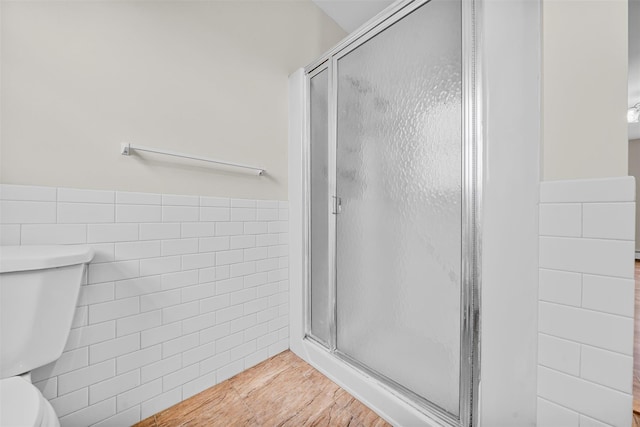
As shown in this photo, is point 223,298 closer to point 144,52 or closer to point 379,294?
point 379,294

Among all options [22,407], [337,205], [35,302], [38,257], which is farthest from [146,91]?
[22,407]

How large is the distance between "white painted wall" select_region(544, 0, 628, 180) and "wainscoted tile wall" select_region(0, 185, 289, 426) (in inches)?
49.6

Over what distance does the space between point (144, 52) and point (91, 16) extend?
182 millimetres

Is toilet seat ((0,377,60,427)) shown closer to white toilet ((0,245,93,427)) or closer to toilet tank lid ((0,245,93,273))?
white toilet ((0,245,93,427))

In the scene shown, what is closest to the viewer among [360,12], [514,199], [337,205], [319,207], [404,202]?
[514,199]

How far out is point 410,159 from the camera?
110 centimetres

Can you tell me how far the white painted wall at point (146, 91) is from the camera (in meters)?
0.92

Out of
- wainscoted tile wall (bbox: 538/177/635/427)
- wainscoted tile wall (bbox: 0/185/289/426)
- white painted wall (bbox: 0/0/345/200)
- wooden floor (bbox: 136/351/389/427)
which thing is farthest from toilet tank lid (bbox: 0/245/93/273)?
wainscoted tile wall (bbox: 538/177/635/427)

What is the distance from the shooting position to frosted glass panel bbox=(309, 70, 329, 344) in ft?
4.86

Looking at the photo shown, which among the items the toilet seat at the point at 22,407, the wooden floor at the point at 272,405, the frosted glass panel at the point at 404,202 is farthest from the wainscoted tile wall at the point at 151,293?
the frosted glass panel at the point at 404,202

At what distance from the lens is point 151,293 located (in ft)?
3.77

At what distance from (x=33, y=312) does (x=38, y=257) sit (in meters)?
0.16

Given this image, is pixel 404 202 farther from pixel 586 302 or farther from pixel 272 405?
pixel 272 405

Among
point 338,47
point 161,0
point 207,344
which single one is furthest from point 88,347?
point 338,47
